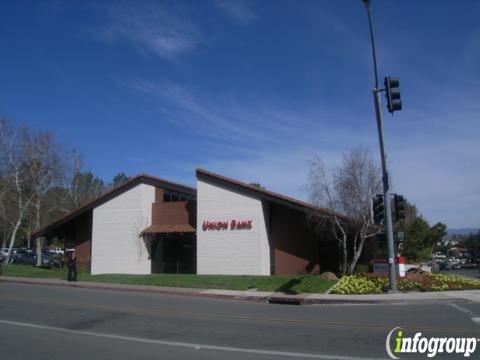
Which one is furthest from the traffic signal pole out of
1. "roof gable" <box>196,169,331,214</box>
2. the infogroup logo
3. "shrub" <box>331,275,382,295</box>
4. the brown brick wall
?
the brown brick wall

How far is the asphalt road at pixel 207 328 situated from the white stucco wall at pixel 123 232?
13.6m

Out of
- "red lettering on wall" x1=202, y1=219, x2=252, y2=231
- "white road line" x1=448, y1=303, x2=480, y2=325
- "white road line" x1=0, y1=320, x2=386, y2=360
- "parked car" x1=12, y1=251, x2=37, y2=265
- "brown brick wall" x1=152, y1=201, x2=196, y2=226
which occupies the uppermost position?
"brown brick wall" x1=152, y1=201, x2=196, y2=226

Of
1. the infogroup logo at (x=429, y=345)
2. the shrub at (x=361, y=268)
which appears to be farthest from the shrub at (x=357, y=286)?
the infogroup logo at (x=429, y=345)

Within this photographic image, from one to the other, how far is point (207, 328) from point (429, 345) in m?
4.94

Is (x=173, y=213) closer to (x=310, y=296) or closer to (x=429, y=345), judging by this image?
(x=310, y=296)

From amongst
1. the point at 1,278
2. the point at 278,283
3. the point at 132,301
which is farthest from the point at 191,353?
the point at 1,278

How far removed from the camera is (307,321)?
12.4m

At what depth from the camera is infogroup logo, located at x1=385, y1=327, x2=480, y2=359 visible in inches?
337

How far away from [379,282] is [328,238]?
24.2 ft

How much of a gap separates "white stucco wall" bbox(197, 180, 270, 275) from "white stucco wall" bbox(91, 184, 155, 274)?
4.30m

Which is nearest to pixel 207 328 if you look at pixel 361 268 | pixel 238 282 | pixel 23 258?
pixel 238 282

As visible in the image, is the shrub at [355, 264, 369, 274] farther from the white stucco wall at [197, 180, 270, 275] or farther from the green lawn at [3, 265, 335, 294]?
the white stucco wall at [197, 180, 270, 275]

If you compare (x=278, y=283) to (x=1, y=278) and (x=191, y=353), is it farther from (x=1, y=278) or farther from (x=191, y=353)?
(x=1, y=278)

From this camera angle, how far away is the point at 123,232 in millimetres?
31203
